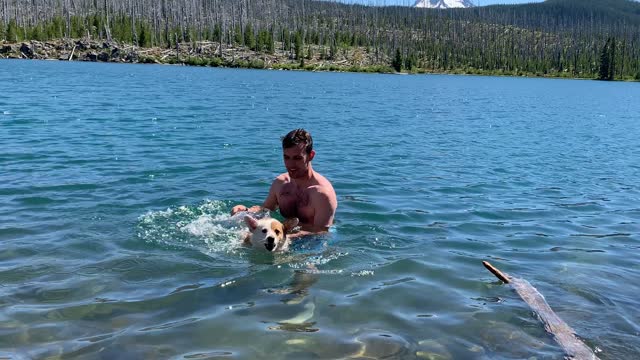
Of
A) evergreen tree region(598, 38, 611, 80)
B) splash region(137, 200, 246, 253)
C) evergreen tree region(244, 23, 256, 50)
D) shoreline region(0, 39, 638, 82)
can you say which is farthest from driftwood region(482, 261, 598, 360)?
evergreen tree region(598, 38, 611, 80)

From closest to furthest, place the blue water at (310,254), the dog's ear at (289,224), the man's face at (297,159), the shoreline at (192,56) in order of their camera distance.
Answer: the blue water at (310,254) → the dog's ear at (289,224) → the man's face at (297,159) → the shoreline at (192,56)

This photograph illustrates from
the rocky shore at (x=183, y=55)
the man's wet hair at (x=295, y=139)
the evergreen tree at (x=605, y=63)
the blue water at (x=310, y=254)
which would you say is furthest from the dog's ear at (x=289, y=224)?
the evergreen tree at (x=605, y=63)

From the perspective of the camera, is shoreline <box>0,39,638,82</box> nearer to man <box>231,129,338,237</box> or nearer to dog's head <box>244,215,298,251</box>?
man <box>231,129,338,237</box>

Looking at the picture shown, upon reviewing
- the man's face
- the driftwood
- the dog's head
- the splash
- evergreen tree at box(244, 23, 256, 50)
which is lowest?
the driftwood

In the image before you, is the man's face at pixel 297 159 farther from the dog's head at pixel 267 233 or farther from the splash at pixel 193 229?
the splash at pixel 193 229

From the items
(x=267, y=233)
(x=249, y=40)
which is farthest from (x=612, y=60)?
(x=267, y=233)

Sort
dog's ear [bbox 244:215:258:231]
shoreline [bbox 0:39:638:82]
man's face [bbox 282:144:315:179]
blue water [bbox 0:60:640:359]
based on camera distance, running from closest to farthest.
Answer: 1. blue water [bbox 0:60:640:359]
2. dog's ear [bbox 244:215:258:231]
3. man's face [bbox 282:144:315:179]
4. shoreline [bbox 0:39:638:82]

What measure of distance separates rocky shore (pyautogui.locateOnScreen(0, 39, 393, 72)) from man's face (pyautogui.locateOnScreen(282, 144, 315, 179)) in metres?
126

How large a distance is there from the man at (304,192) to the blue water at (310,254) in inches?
17.6

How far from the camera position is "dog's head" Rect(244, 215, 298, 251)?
26.1 ft

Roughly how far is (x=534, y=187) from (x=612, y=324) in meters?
9.22

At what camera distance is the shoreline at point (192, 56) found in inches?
4888

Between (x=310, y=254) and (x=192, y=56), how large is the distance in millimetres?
134407

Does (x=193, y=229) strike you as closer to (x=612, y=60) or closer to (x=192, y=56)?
(x=192, y=56)
